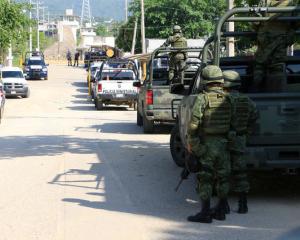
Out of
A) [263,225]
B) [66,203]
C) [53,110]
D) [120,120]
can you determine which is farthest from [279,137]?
[53,110]

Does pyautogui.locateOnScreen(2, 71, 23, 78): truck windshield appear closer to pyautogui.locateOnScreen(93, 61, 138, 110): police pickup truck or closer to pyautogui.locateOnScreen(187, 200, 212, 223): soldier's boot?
pyautogui.locateOnScreen(93, 61, 138, 110): police pickup truck

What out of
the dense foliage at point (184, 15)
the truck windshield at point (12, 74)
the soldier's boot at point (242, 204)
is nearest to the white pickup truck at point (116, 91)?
the truck windshield at point (12, 74)

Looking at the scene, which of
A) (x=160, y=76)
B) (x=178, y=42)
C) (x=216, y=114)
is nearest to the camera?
(x=216, y=114)

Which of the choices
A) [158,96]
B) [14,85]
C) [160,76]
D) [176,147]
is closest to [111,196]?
[176,147]

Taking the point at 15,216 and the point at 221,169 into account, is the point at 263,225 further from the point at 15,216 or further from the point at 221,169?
the point at 15,216

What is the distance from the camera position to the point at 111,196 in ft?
28.9

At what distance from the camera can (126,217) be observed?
→ 7.57 m

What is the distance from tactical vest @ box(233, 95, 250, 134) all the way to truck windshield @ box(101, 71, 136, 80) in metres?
19.3

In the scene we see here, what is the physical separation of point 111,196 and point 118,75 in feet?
60.2

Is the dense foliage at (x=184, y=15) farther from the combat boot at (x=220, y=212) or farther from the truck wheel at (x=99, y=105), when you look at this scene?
the combat boot at (x=220, y=212)

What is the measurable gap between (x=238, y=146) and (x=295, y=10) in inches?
75.3

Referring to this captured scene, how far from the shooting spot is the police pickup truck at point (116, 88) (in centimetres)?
2587

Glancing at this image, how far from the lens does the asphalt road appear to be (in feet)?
22.8

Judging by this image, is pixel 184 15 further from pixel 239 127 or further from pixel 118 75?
pixel 239 127
